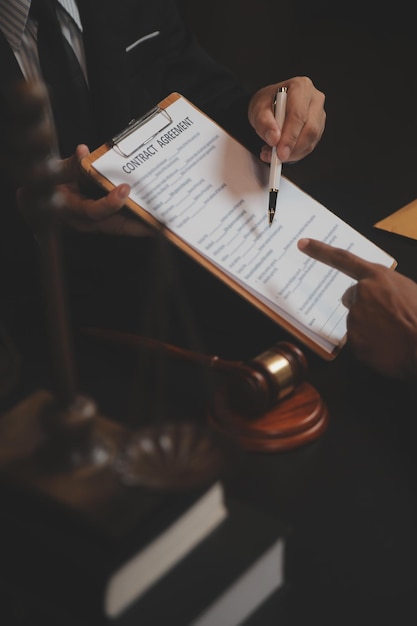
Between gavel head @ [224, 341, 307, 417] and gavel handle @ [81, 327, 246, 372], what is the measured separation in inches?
0.8

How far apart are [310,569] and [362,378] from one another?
0.33m

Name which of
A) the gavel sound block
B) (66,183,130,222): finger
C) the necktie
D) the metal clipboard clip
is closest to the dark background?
the gavel sound block

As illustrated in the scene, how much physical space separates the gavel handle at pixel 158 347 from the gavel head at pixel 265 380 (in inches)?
0.8

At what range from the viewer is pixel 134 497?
0.63 meters

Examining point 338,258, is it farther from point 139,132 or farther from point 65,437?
point 65,437

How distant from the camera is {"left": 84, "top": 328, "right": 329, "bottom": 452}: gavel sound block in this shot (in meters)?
0.84

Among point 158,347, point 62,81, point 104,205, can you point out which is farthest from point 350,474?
point 62,81

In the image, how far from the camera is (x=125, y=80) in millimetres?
1520

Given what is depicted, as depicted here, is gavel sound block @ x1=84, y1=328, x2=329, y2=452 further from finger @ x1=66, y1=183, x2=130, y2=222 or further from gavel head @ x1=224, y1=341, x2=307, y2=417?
finger @ x1=66, y1=183, x2=130, y2=222

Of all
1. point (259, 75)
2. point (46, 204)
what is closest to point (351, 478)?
point (46, 204)

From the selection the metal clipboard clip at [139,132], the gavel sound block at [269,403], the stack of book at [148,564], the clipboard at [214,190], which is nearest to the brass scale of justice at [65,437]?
the stack of book at [148,564]

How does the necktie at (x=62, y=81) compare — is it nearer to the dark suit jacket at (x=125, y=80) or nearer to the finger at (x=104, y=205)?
the dark suit jacket at (x=125, y=80)

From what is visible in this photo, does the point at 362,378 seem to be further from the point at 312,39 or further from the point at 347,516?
the point at 312,39

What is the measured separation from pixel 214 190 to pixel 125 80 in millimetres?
556
